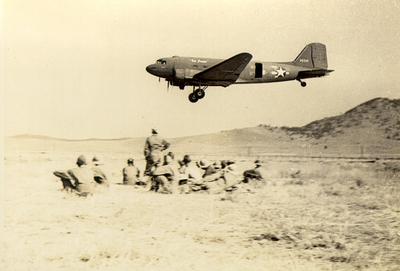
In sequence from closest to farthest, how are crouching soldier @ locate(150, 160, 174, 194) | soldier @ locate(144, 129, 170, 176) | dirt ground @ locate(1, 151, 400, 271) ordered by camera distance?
1. dirt ground @ locate(1, 151, 400, 271)
2. soldier @ locate(144, 129, 170, 176)
3. crouching soldier @ locate(150, 160, 174, 194)

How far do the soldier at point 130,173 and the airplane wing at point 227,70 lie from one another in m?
1.20

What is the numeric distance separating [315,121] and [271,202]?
39.3 inches

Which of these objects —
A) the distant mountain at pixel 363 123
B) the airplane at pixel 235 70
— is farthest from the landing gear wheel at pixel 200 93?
the distant mountain at pixel 363 123

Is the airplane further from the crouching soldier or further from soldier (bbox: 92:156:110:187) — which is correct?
soldier (bbox: 92:156:110:187)

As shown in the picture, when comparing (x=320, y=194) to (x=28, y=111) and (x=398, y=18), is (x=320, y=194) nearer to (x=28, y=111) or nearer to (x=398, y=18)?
(x=398, y=18)

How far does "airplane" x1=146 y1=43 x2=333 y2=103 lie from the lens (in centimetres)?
513

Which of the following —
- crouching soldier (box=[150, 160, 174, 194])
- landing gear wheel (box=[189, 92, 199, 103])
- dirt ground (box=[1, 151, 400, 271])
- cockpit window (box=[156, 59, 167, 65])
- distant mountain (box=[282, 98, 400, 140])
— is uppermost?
cockpit window (box=[156, 59, 167, 65])

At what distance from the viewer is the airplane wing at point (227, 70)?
508 centimetres

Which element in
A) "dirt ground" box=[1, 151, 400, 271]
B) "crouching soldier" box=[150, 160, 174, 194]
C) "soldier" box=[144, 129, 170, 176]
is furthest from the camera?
"crouching soldier" box=[150, 160, 174, 194]

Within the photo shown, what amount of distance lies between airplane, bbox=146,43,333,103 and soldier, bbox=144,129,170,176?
0.56 meters

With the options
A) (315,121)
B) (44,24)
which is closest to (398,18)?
(315,121)

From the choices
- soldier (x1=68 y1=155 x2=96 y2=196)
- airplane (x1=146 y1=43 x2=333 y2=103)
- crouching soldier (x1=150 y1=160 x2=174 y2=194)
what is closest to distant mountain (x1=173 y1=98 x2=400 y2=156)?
crouching soldier (x1=150 y1=160 x2=174 y2=194)

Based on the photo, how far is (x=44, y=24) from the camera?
17.0 ft

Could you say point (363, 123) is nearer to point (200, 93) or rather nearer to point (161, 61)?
point (200, 93)
